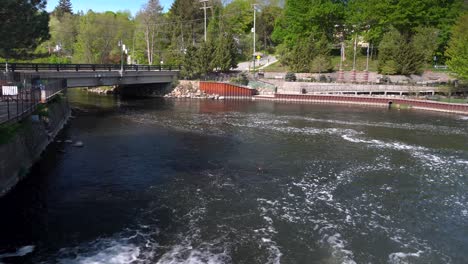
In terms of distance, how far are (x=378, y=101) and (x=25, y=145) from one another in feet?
196

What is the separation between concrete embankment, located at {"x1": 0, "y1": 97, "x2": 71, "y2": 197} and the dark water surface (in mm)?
734

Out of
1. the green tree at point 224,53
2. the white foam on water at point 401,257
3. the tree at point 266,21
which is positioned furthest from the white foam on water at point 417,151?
the tree at point 266,21

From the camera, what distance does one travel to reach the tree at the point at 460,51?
68750 millimetres

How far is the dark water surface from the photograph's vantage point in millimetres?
16844

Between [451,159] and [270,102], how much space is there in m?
42.9

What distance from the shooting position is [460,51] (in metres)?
70.8

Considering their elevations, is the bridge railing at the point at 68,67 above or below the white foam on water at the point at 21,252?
above

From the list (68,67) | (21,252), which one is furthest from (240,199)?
(68,67)

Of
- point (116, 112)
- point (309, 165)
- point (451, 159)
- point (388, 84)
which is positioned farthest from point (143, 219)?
point (388, 84)

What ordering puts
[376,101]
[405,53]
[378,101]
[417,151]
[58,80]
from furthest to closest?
[405,53] < [376,101] < [378,101] < [58,80] < [417,151]

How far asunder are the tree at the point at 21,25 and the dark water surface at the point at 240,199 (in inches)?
525

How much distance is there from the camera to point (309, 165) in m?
29.8

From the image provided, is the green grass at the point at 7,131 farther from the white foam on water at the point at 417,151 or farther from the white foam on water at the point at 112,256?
the white foam on water at the point at 417,151

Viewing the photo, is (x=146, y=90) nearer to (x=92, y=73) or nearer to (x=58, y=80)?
(x=92, y=73)
